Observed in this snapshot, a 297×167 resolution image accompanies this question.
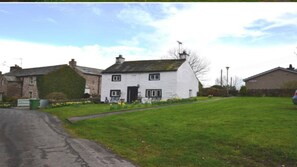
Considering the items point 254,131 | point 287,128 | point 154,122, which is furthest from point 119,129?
point 287,128

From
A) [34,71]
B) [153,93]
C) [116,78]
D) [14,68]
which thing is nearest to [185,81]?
[153,93]

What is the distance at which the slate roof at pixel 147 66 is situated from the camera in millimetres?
39500

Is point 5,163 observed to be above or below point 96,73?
below

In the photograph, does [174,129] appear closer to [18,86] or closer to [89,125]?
[89,125]

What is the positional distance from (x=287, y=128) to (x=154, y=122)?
6.08 meters

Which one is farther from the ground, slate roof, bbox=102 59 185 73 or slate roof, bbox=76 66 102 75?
slate roof, bbox=76 66 102 75

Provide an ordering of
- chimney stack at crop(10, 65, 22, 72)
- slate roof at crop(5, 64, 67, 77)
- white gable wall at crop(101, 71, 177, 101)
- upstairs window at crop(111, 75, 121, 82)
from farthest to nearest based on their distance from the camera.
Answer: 1. chimney stack at crop(10, 65, 22, 72)
2. slate roof at crop(5, 64, 67, 77)
3. upstairs window at crop(111, 75, 121, 82)
4. white gable wall at crop(101, 71, 177, 101)

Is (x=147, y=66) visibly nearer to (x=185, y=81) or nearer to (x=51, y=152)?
(x=185, y=81)

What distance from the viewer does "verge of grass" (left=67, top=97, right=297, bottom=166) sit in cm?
962

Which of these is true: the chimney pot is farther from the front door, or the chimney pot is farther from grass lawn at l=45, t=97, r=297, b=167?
grass lawn at l=45, t=97, r=297, b=167

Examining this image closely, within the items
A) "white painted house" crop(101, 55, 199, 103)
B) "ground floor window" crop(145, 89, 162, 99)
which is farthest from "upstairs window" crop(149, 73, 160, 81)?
"ground floor window" crop(145, 89, 162, 99)

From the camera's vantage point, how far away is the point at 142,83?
40.5m

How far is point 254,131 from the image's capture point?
12500 mm

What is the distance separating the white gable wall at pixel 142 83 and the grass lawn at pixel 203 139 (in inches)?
848
